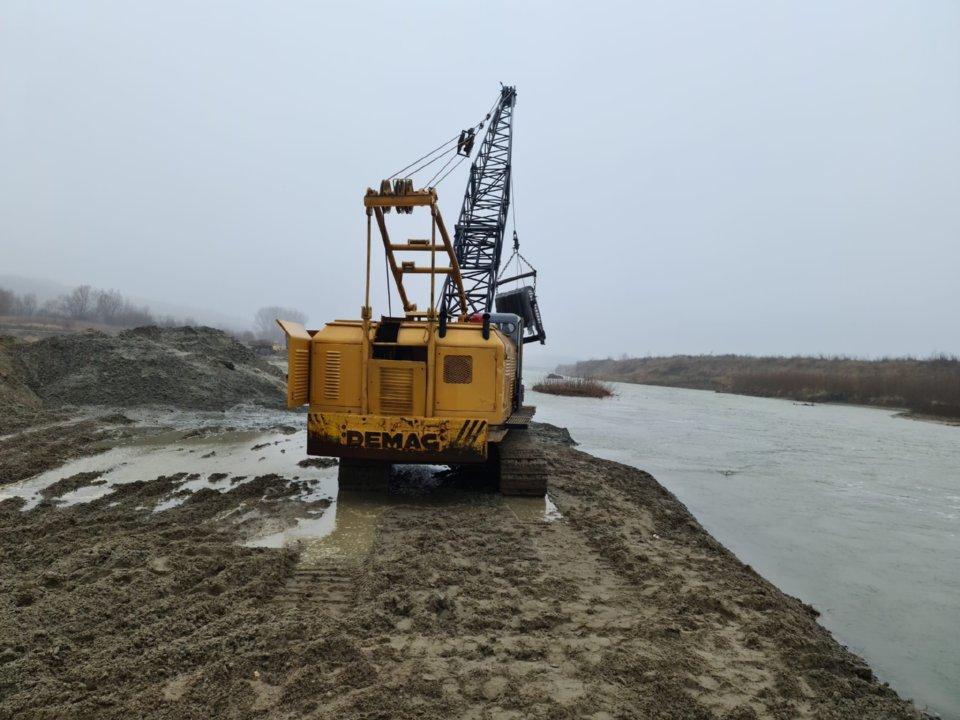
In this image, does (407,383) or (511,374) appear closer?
(407,383)

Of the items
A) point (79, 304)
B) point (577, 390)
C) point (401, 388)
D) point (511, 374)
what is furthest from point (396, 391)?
point (79, 304)

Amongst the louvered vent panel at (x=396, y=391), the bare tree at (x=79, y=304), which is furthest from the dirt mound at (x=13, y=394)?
the bare tree at (x=79, y=304)

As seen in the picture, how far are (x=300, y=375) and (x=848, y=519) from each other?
25.8 feet

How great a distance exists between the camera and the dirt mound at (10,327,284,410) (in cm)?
1480

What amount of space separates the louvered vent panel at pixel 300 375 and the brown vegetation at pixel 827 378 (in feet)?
105

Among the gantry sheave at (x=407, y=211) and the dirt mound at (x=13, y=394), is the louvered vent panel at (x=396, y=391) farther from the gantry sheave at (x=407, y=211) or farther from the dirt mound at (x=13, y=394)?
the dirt mound at (x=13, y=394)

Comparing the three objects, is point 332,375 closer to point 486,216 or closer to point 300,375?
point 300,375

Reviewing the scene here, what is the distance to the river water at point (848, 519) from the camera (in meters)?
4.29

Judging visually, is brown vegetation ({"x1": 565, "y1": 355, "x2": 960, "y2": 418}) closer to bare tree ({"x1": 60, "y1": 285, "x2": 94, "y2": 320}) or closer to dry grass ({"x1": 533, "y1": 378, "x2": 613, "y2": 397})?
dry grass ({"x1": 533, "y1": 378, "x2": 613, "y2": 397})

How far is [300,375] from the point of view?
622 centimetres

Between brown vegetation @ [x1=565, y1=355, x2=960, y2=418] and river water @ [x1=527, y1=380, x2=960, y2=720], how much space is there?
18.1 metres

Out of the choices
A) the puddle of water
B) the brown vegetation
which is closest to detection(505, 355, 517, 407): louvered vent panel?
the puddle of water

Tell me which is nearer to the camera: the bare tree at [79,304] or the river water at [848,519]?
the river water at [848,519]

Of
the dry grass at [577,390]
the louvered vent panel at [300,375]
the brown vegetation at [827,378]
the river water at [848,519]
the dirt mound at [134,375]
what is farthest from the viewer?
the dry grass at [577,390]
